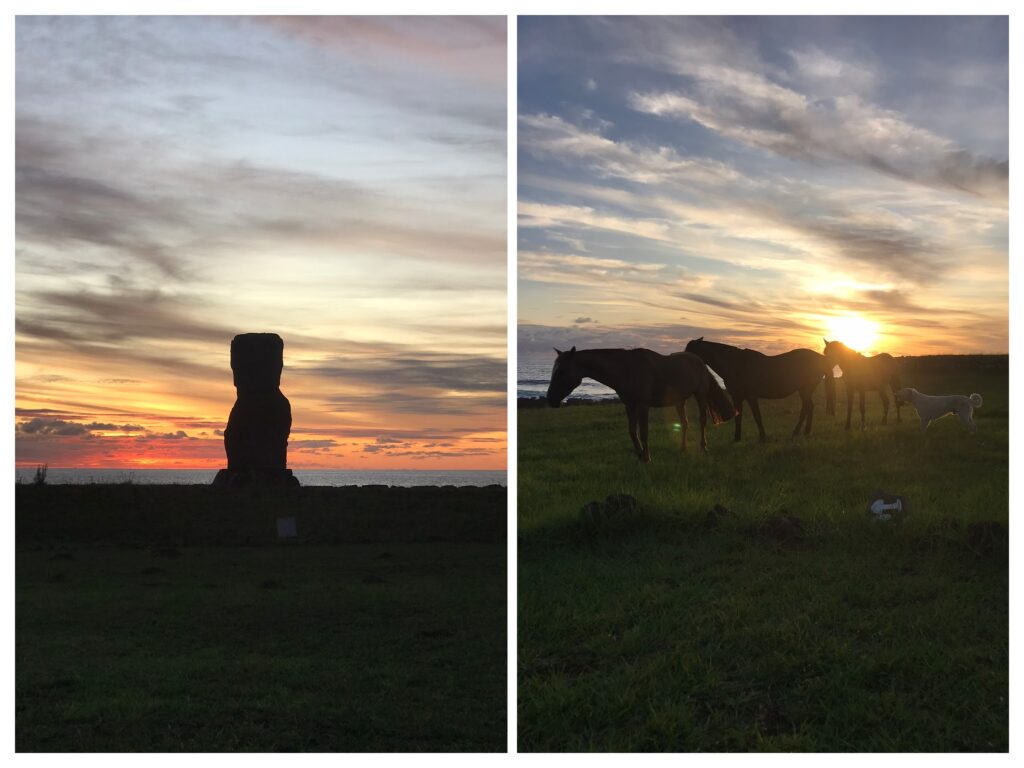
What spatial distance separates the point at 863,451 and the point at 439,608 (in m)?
5.43

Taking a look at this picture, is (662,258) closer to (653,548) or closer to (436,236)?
(653,548)

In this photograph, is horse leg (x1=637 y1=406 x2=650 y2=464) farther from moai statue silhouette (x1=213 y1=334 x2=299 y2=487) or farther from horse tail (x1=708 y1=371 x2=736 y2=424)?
moai statue silhouette (x1=213 y1=334 x2=299 y2=487)

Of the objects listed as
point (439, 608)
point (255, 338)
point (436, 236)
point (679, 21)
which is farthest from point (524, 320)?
point (255, 338)

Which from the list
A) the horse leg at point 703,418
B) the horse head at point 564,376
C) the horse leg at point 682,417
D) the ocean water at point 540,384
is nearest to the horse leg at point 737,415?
the horse leg at point 703,418

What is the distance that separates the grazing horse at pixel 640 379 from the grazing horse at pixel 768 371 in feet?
0.26

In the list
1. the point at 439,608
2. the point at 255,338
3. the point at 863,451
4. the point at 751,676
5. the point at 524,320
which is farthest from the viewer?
the point at 255,338

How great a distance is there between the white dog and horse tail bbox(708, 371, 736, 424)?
39.6 inches

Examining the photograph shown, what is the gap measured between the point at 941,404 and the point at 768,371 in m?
1.05

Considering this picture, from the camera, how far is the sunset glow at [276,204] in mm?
7203

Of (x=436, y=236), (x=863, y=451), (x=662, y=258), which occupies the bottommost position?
(x=863, y=451)

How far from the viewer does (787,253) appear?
519cm

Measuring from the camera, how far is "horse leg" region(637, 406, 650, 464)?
5.54 metres

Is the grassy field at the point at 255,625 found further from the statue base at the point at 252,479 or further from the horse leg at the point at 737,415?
the horse leg at the point at 737,415

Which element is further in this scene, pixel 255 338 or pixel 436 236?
pixel 255 338
